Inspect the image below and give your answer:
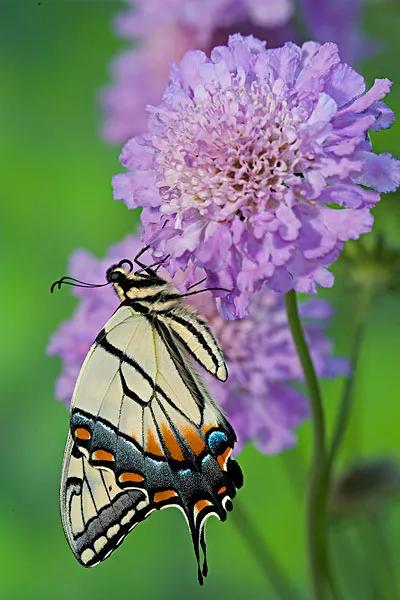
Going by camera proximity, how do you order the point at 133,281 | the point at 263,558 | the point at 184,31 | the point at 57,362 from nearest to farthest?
1. the point at 133,281
2. the point at 263,558
3. the point at 184,31
4. the point at 57,362

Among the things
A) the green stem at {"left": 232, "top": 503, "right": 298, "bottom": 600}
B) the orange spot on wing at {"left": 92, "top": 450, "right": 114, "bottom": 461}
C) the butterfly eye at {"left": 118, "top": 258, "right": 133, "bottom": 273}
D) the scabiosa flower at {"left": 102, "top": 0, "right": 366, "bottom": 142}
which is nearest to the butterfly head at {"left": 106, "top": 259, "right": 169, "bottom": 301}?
the butterfly eye at {"left": 118, "top": 258, "right": 133, "bottom": 273}

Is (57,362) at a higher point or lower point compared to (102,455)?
higher

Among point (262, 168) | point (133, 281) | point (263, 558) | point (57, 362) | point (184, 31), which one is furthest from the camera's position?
point (57, 362)

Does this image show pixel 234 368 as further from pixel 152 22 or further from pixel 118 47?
pixel 118 47

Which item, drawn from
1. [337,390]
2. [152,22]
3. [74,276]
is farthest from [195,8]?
[337,390]

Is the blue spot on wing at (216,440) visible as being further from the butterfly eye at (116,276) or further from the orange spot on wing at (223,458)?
the butterfly eye at (116,276)

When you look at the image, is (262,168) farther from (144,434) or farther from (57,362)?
(57,362)

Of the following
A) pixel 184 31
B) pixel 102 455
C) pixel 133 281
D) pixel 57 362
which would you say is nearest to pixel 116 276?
pixel 133 281
